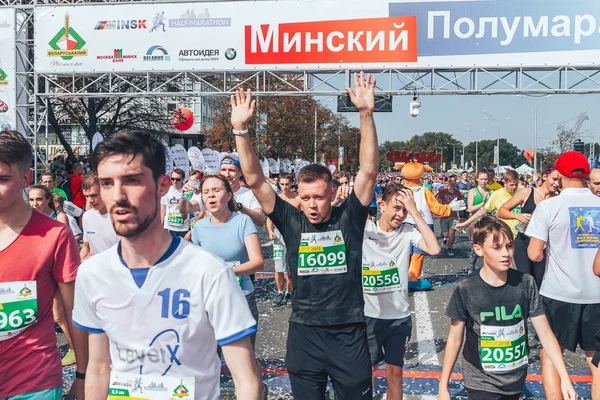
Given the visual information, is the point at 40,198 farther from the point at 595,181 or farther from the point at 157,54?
the point at 157,54

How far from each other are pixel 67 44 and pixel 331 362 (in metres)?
14.2

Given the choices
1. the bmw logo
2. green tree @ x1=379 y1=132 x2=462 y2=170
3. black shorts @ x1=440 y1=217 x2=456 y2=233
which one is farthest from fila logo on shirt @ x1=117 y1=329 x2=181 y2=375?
green tree @ x1=379 y1=132 x2=462 y2=170

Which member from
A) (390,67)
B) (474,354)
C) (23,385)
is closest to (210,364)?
(23,385)

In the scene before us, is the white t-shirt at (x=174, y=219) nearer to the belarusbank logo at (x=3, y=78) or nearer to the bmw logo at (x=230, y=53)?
the bmw logo at (x=230, y=53)

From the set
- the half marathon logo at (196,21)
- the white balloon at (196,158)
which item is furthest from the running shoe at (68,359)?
the half marathon logo at (196,21)

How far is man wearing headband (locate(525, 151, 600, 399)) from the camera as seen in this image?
4.57 m

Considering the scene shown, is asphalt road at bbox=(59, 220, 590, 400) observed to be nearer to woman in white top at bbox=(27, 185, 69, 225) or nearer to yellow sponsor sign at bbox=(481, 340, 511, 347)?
woman in white top at bbox=(27, 185, 69, 225)

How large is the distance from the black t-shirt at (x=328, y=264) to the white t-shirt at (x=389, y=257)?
85cm

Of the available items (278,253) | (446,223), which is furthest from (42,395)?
(446,223)

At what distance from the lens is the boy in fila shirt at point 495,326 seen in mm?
3570

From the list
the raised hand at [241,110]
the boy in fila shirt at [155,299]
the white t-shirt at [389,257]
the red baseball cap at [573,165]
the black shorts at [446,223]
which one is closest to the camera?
the boy in fila shirt at [155,299]

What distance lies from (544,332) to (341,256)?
123 centimetres

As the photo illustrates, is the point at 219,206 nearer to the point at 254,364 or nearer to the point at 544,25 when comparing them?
the point at 254,364

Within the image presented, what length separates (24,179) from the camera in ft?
9.77
